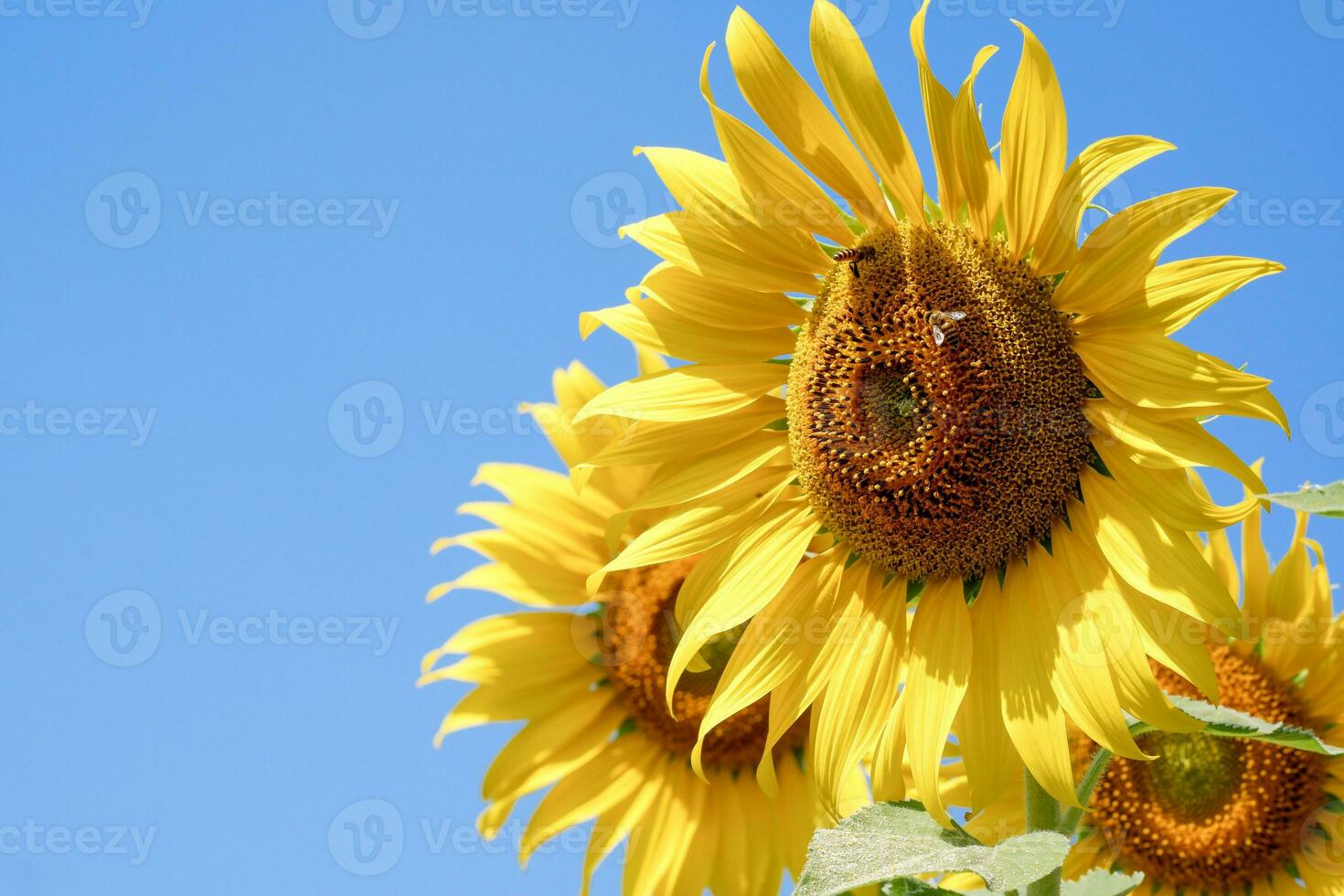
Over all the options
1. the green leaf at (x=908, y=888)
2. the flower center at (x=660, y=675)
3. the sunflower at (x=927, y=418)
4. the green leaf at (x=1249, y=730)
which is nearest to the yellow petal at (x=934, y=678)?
the sunflower at (x=927, y=418)

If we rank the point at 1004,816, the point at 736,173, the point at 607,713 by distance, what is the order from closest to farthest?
the point at 736,173 < the point at 1004,816 < the point at 607,713

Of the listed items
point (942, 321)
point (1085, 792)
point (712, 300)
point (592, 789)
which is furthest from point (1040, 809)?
point (592, 789)

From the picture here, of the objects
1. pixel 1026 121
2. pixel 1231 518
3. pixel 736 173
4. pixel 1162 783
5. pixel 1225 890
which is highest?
pixel 736 173

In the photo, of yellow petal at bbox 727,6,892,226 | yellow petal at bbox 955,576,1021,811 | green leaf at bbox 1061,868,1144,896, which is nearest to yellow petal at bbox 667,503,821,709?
yellow petal at bbox 955,576,1021,811

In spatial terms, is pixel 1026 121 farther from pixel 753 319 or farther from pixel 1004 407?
pixel 753 319

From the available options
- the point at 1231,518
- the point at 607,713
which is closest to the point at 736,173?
the point at 1231,518

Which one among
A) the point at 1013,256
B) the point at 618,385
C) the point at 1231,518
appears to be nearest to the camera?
the point at 1231,518
